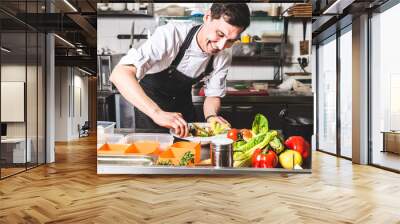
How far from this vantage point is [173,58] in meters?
5.39

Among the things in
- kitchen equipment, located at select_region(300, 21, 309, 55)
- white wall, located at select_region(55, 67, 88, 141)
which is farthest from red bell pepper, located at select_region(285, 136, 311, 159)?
white wall, located at select_region(55, 67, 88, 141)

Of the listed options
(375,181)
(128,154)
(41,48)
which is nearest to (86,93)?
(41,48)

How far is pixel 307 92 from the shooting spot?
538 cm

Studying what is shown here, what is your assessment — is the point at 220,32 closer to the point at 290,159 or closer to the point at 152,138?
the point at 152,138

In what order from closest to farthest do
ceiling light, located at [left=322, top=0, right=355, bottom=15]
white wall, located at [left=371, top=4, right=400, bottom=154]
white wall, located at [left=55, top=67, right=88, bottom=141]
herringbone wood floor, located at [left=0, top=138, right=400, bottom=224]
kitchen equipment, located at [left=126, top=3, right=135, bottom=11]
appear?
herringbone wood floor, located at [left=0, top=138, right=400, bottom=224] < kitchen equipment, located at [left=126, top=3, right=135, bottom=11] < ceiling light, located at [left=322, top=0, right=355, bottom=15] < white wall, located at [left=371, top=4, right=400, bottom=154] < white wall, located at [left=55, top=67, right=88, bottom=141]

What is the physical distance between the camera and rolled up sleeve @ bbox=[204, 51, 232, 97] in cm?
536

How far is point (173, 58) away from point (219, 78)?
686 mm

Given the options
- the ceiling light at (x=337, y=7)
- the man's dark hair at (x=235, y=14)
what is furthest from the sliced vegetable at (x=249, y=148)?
the ceiling light at (x=337, y=7)

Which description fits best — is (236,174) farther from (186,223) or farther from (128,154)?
(186,223)

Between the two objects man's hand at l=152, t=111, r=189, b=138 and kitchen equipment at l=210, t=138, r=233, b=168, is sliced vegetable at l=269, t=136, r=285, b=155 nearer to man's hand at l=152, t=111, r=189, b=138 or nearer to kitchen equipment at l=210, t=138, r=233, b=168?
kitchen equipment at l=210, t=138, r=233, b=168

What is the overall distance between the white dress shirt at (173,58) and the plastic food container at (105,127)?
74 cm

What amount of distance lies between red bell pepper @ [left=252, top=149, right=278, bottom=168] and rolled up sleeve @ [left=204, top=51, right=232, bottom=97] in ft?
3.10

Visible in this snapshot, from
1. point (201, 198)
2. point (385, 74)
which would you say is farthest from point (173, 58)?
point (385, 74)

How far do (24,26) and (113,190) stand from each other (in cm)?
315
